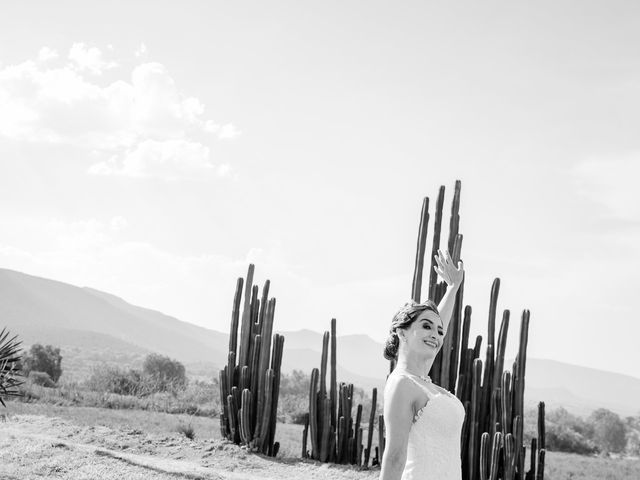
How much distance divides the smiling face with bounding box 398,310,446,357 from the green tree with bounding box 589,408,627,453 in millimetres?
31538

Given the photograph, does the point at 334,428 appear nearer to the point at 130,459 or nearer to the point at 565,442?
the point at 130,459

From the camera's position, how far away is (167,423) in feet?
57.2

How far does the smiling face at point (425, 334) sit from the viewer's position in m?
3.28

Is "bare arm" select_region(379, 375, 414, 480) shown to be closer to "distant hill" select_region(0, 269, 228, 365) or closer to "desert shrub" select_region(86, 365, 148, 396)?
"desert shrub" select_region(86, 365, 148, 396)

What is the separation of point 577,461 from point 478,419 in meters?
11.4

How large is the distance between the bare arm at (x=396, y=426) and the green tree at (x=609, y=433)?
31788 mm

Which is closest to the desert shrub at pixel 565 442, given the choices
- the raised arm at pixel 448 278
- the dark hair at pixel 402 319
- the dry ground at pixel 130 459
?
the dry ground at pixel 130 459

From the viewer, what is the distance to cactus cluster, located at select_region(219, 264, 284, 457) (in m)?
12.3

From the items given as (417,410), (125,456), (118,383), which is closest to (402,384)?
(417,410)

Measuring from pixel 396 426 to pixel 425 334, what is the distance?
46cm

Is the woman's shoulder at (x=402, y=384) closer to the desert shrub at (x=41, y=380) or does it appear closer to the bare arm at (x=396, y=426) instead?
the bare arm at (x=396, y=426)

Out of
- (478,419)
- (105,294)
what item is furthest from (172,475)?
(105,294)

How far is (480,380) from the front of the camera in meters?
9.98

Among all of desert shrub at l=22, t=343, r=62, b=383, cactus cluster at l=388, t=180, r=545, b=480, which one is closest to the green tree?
desert shrub at l=22, t=343, r=62, b=383
